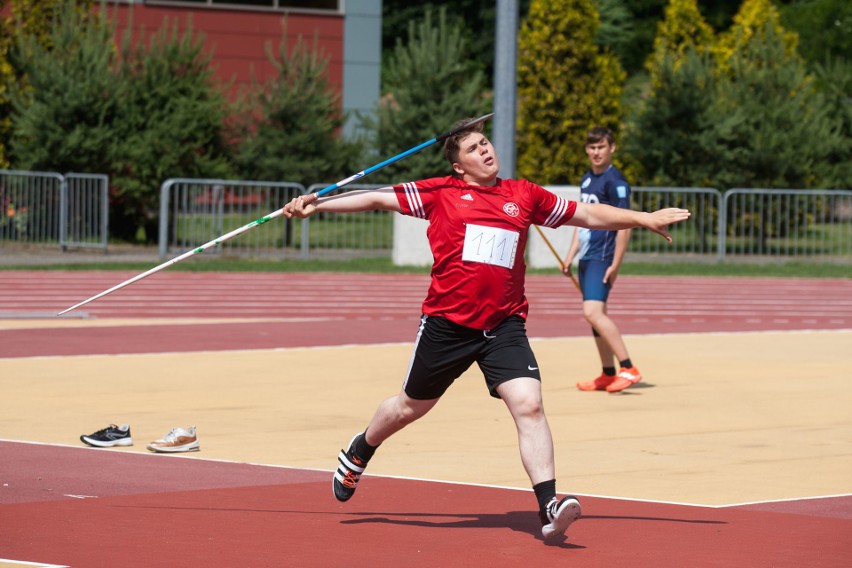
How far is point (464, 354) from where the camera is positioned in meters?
6.59

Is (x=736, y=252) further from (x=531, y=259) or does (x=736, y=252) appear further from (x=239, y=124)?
(x=239, y=124)

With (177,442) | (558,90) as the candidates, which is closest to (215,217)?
(558,90)

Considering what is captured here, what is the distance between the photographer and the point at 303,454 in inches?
332

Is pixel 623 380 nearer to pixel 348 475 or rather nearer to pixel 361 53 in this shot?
pixel 348 475

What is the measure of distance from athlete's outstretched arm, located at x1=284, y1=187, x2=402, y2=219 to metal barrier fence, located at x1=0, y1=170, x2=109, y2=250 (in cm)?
1919

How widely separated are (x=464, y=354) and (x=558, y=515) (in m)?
0.98

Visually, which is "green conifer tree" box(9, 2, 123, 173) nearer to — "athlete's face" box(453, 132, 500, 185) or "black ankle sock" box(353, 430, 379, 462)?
"black ankle sock" box(353, 430, 379, 462)

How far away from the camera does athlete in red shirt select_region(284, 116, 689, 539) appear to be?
21.3ft

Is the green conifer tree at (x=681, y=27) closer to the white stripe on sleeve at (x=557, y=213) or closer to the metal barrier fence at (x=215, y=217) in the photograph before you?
the metal barrier fence at (x=215, y=217)

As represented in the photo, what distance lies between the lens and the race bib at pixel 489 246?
6.50 m

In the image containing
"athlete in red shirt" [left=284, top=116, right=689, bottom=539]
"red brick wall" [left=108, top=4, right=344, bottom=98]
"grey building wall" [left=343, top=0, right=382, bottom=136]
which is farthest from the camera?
"grey building wall" [left=343, top=0, right=382, bottom=136]

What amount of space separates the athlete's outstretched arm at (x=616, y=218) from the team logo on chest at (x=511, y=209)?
317 millimetres

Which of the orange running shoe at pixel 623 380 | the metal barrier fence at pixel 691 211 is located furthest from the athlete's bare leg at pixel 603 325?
the metal barrier fence at pixel 691 211

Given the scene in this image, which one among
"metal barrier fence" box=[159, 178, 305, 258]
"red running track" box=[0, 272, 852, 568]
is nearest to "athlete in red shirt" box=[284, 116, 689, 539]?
"red running track" box=[0, 272, 852, 568]
